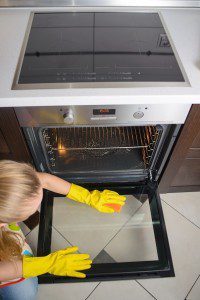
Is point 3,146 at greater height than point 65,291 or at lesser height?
greater

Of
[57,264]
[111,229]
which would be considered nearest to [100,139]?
[111,229]

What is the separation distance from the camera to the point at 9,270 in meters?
0.92

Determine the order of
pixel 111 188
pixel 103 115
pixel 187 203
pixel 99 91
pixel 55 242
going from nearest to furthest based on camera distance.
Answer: pixel 99 91, pixel 103 115, pixel 111 188, pixel 55 242, pixel 187 203

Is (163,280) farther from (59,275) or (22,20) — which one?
(22,20)

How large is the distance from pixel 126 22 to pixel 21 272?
41.8 inches

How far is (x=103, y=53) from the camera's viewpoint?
99 centimetres

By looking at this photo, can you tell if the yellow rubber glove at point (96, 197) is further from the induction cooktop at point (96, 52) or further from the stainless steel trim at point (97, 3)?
the stainless steel trim at point (97, 3)

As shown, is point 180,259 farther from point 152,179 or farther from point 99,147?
point 99,147

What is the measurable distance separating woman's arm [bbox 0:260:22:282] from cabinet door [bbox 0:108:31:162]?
1.43ft

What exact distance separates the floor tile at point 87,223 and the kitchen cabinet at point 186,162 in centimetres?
23

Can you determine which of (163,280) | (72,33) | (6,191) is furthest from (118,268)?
(72,33)

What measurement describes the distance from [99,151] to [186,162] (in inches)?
16.7

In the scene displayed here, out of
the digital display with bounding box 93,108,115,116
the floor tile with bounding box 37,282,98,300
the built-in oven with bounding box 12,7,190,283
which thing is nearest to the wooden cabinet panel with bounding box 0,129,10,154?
the built-in oven with bounding box 12,7,190,283

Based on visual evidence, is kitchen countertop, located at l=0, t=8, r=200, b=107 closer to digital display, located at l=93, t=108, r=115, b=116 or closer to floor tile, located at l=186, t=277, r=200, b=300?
digital display, located at l=93, t=108, r=115, b=116
